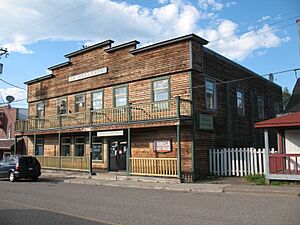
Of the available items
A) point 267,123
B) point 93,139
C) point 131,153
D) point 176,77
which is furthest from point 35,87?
point 267,123

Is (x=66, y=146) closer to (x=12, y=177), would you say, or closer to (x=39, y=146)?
(x=39, y=146)

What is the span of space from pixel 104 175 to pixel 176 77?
284 inches

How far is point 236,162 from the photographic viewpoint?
17797mm

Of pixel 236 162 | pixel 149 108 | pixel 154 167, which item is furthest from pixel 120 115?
pixel 236 162

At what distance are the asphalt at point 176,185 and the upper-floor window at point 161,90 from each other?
15.4ft

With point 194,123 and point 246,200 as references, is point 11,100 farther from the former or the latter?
point 246,200

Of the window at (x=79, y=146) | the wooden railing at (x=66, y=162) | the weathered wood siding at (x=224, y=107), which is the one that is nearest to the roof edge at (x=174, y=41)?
the weathered wood siding at (x=224, y=107)

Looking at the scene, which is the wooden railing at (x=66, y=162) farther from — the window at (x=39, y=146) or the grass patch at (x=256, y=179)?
the grass patch at (x=256, y=179)

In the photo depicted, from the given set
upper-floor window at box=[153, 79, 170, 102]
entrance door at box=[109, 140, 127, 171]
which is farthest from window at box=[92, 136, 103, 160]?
upper-floor window at box=[153, 79, 170, 102]

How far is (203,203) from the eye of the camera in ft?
34.9

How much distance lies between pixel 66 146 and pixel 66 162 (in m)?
2.37

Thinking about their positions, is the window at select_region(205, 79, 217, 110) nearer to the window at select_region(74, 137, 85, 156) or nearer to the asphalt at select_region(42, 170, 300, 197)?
the asphalt at select_region(42, 170, 300, 197)

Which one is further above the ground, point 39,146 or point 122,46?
point 122,46

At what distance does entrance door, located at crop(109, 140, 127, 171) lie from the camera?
21.5m
